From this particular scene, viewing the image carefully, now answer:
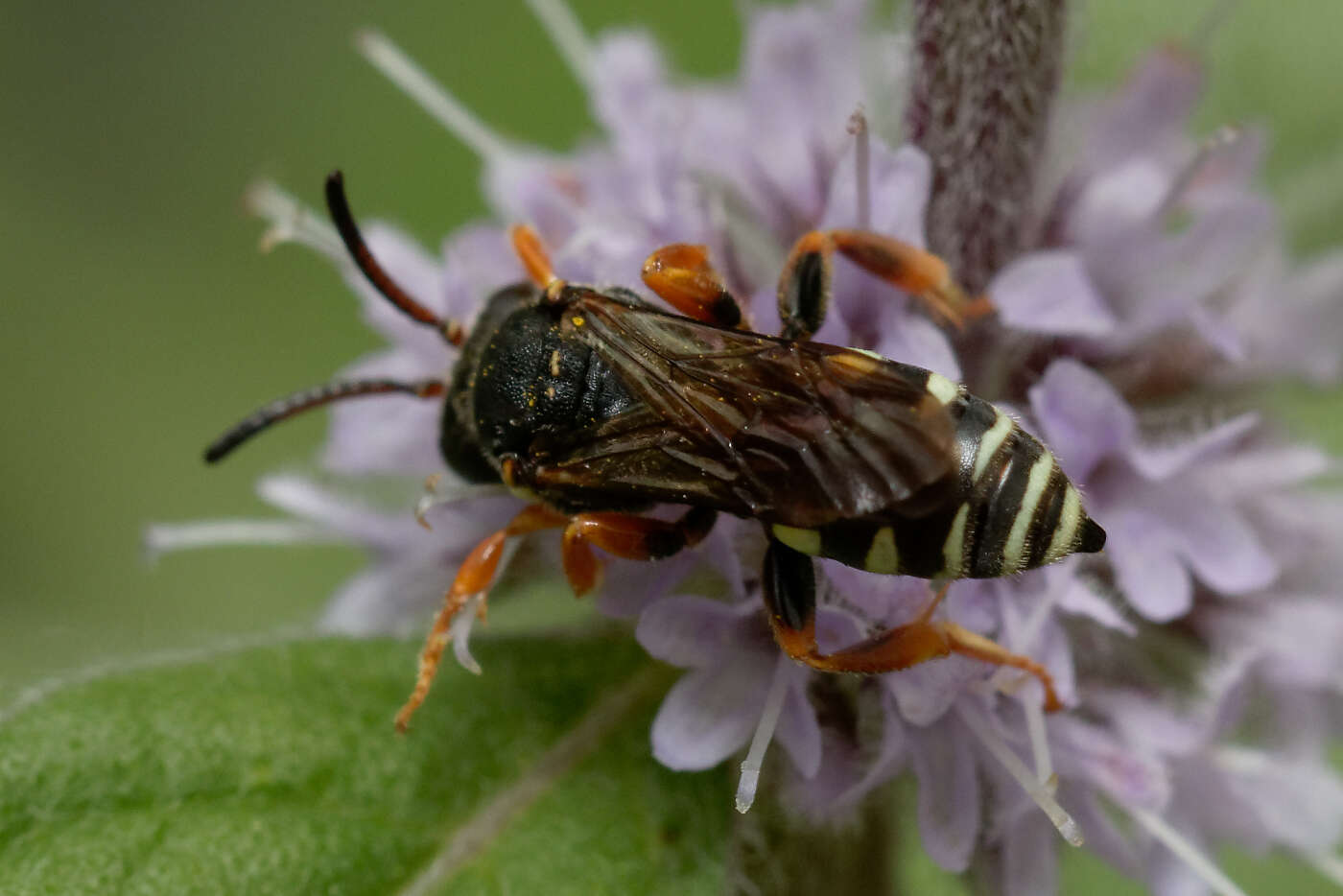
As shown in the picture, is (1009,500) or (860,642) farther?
(860,642)

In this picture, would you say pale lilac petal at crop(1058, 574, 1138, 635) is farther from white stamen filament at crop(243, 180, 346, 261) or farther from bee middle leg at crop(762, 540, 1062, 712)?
white stamen filament at crop(243, 180, 346, 261)

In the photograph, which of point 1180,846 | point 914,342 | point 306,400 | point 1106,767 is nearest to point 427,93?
point 306,400

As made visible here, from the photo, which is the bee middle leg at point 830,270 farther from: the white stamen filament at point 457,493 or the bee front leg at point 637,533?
the white stamen filament at point 457,493

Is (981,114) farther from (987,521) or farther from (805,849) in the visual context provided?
(805,849)

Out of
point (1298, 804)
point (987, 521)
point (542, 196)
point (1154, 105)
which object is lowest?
point (1298, 804)

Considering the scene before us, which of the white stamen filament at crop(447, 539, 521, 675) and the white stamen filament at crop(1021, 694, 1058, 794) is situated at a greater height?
the white stamen filament at crop(447, 539, 521, 675)

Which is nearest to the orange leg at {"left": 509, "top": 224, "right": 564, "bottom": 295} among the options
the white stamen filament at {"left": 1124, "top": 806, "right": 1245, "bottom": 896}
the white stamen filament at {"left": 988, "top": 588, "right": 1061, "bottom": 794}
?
the white stamen filament at {"left": 988, "top": 588, "right": 1061, "bottom": 794}
